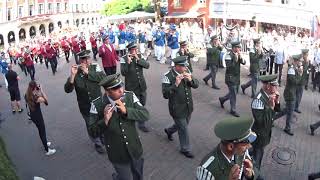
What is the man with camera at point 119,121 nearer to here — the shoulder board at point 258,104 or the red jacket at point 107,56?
the shoulder board at point 258,104

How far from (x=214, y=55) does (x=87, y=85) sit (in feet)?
25.4

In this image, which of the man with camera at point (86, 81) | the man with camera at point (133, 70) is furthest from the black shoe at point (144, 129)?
the man with camera at point (86, 81)

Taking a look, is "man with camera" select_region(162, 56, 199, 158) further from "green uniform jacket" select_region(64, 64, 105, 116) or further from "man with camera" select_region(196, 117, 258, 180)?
"man with camera" select_region(196, 117, 258, 180)

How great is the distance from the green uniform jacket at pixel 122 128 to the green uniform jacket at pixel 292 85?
5796 mm

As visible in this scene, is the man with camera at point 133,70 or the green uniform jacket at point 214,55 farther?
the green uniform jacket at point 214,55

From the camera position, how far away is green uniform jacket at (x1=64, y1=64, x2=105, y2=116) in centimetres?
980

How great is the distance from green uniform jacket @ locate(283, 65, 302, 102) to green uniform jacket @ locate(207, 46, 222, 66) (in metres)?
5.03

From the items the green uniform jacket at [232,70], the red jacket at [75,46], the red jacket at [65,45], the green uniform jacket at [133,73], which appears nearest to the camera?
the green uniform jacket at [133,73]

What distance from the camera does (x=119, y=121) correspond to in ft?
21.8

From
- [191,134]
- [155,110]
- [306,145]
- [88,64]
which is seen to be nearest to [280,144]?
[306,145]

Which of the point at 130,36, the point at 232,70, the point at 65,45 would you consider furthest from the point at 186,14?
the point at 232,70

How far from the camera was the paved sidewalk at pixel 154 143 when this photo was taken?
9344 millimetres

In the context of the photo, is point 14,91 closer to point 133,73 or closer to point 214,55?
point 133,73

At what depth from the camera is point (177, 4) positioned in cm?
4250
